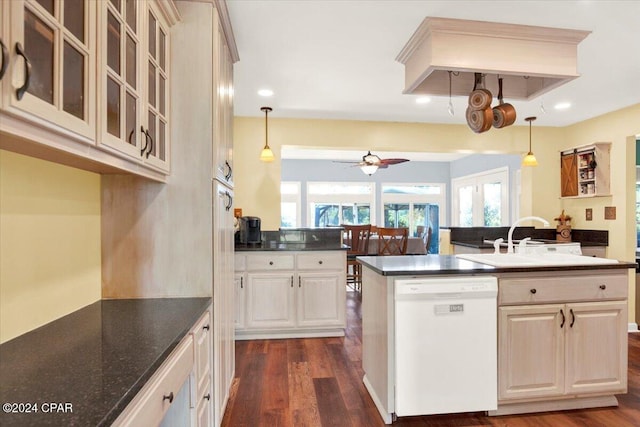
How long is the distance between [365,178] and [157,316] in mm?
6917

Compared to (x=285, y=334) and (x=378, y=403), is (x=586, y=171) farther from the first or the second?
(x=285, y=334)

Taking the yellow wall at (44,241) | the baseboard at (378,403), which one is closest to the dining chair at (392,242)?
the baseboard at (378,403)

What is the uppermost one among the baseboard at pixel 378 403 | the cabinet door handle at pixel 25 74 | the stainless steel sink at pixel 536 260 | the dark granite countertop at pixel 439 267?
the cabinet door handle at pixel 25 74

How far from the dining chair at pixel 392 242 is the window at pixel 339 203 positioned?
9.33 ft

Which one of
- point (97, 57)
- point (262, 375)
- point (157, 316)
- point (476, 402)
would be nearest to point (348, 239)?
point (262, 375)

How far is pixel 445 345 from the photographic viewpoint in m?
1.96

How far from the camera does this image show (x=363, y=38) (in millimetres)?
2238

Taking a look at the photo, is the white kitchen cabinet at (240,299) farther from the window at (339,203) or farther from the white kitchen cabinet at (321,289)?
the window at (339,203)

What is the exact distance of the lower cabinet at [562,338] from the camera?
204cm

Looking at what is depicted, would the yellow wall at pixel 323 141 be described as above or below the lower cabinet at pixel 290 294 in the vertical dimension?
above

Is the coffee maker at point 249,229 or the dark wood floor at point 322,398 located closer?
the dark wood floor at point 322,398

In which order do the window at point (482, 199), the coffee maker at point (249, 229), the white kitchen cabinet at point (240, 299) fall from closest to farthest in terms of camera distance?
the white kitchen cabinet at point (240, 299), the coffee maker at point (249, 229), the window at point (482, 199)

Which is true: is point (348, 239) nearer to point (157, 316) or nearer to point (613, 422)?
point (613, 422)

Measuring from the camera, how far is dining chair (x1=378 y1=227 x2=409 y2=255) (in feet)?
16.1
